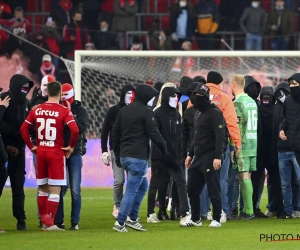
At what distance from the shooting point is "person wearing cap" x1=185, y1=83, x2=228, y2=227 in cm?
1343

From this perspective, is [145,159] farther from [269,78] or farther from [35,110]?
[269,78]

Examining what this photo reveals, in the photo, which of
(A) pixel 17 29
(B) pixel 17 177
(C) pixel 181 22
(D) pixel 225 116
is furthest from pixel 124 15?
(B) pixel 17 177

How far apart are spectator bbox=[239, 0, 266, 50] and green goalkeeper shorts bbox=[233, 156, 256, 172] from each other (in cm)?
1327

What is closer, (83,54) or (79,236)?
(79,236)

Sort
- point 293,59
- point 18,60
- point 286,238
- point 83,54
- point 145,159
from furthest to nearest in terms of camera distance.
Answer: point 18,60 < point 293,59 < point 83,54 < point 145,159 < point 286,238

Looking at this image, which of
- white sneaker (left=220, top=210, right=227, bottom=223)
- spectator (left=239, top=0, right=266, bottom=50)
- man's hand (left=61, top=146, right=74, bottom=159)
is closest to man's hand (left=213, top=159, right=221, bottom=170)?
white sneaker (left=220, top=210, right=227, bottom=223)

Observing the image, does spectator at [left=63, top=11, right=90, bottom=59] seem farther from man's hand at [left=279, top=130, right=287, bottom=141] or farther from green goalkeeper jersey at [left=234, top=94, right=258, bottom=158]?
man's hand at [left=279, top=130, right=287, bottom=141]

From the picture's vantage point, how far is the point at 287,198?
15398mm

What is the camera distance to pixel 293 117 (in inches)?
567

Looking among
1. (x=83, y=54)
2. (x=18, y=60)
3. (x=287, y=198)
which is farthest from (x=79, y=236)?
(x=18, y=60)

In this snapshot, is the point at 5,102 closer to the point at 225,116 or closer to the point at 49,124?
the point at 49,124

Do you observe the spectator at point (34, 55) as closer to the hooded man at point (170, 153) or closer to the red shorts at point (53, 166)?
the hooded man at point (170, 153)

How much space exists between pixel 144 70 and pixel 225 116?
381 inches

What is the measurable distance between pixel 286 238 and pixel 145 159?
88.3 inches
